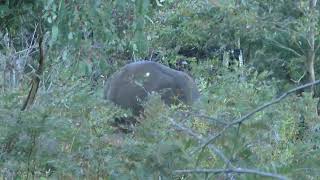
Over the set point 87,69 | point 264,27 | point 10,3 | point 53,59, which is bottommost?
point 264,27

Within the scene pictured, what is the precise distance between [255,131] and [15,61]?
9.76 metres

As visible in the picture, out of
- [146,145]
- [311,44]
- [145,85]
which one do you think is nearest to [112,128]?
[146,145]

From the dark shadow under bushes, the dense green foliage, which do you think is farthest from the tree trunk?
the dark shadow under bushes

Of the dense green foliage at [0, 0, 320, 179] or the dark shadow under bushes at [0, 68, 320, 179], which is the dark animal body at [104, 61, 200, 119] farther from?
the dark shadow under bushes at [0, 68, 320, 179]

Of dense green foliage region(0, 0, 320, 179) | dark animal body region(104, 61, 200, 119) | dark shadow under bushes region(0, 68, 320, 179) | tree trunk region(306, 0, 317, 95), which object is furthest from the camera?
tree trunk region(306, 0, 317, 95)

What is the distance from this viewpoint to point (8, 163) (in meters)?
5.29

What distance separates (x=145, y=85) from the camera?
44.3 feet

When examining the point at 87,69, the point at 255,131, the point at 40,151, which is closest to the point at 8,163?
the point at 40,151

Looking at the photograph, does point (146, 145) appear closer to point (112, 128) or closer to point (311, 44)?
point (112, 128)

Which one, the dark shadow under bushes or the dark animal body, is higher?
the dark shadow under bushes

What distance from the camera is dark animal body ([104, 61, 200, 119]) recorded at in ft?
43.4

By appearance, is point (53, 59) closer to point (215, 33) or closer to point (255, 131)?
point (255, 131)

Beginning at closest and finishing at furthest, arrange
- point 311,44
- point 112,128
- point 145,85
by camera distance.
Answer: point 112,128 < point 145,85 < point 311,44

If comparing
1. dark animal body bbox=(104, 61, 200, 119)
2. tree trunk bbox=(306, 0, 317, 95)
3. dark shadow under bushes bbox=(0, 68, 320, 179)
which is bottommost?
dark animal body bbox=(104, 61, 200, 119)
